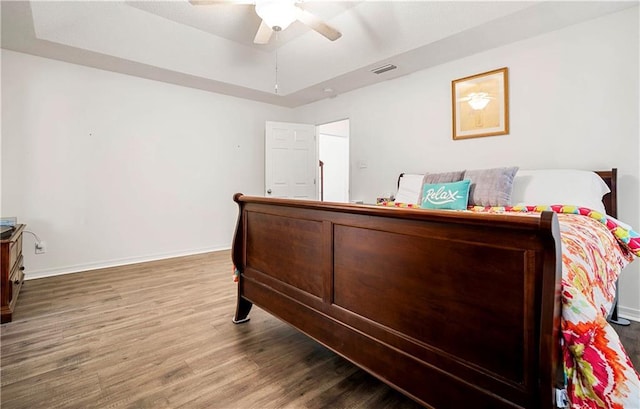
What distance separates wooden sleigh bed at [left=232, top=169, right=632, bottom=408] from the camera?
2.94 ft

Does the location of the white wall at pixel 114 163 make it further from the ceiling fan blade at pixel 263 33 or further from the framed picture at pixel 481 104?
the framed picture at pixel 481 104

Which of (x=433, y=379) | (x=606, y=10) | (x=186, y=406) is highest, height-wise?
(x=606, y=10)

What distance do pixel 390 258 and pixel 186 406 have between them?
3.73 ft

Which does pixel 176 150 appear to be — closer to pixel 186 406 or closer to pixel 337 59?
pixel 337 59

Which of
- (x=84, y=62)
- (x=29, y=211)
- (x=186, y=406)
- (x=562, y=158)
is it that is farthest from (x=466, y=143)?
(x=29, y=211)

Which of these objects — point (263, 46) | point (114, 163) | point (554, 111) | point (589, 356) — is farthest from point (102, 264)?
point (554, 111)

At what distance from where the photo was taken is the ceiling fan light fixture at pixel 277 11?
2301mm

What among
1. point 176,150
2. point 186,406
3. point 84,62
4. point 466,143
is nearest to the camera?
point 186,406

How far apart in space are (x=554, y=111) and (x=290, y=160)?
3427 mm

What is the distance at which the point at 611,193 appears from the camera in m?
2.34

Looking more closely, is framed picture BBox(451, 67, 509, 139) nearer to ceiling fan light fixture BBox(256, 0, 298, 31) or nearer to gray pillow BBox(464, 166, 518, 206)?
gray pillow BBox(464, 166, 518, 206)

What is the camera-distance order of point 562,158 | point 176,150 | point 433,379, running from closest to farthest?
point 433,379, point 562,158, point 176,150

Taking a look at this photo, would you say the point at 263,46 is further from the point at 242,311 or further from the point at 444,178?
the point at 242,311

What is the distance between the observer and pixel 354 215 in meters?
1.43
